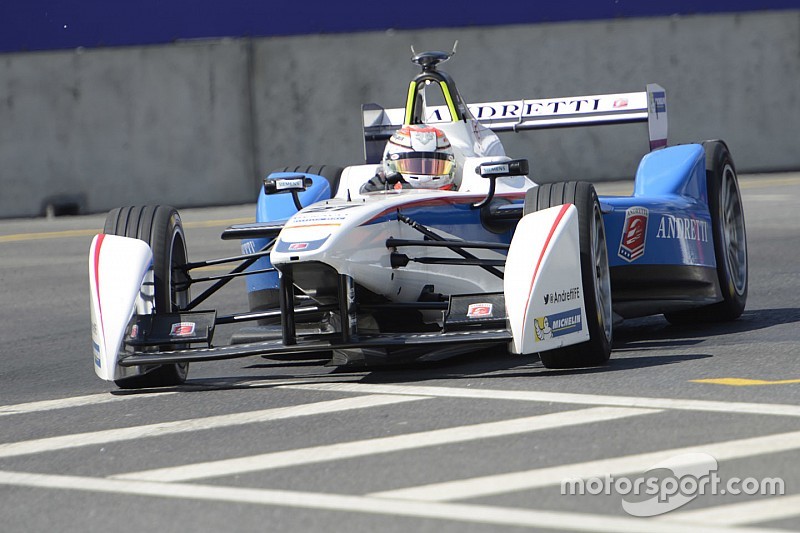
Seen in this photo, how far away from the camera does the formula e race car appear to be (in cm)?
746

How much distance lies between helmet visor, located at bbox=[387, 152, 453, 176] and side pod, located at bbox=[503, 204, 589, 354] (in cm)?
180

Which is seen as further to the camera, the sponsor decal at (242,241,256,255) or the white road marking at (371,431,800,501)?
the sponsor decal at (242,241,256,255)

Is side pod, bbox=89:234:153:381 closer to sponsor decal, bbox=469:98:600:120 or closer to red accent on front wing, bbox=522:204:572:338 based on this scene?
red accent on front wing, bbox=522:204:572:338

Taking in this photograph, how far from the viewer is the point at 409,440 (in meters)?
5.92

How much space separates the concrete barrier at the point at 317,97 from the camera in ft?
74.6

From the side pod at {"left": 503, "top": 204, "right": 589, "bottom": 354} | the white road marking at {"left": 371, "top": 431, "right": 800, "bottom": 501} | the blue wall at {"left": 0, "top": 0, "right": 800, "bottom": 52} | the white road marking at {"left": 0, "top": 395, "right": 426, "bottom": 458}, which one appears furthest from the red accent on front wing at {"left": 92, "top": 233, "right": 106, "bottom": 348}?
the blue wall at {"left": 0, "top": 0, "right": 800, "bottom": 52}

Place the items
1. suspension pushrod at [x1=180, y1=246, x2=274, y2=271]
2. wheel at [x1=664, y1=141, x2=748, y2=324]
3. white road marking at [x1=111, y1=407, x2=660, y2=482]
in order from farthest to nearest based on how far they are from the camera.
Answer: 1. wheel at [x1=664, y1=141, x2=748, y2=324]
2. suspension pushrod at [x1=180, y1=246, x2=274, y2=271]
3. white road marking at [x1=111, y1=407, x2=660, y2=482]

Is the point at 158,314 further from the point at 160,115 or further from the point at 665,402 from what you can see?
the point at 160,115

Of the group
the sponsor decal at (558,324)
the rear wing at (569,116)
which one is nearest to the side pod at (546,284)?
the sponsor decal at (558,324)

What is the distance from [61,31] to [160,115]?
203 cm

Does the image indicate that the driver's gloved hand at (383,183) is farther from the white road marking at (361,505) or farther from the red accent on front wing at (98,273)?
the white road marking at (361,505)

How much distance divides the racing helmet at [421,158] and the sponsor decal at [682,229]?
1.42 meters

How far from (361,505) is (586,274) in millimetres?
3087

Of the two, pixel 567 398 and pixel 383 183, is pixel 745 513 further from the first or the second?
pixel 383 183
